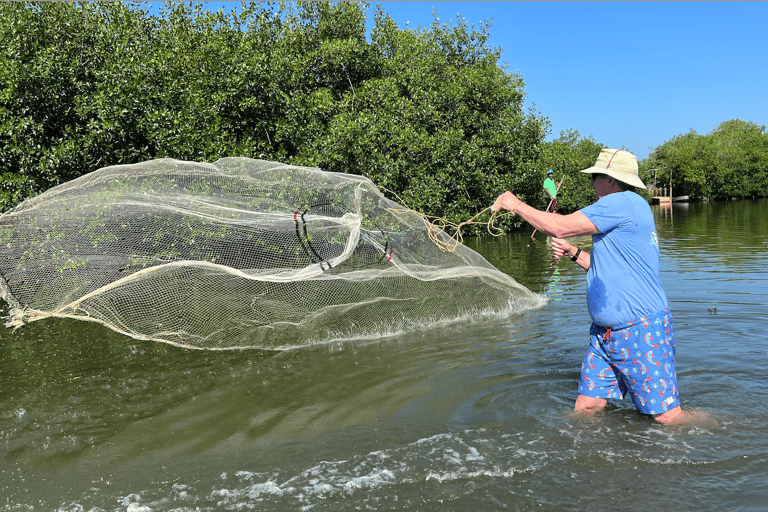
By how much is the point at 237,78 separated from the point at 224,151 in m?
2.37

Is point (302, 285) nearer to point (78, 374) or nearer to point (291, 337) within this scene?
point (291, 337)

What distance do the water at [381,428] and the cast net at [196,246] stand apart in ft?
2.55

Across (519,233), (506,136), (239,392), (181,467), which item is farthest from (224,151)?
(519,233)

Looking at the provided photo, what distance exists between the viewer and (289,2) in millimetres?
23406

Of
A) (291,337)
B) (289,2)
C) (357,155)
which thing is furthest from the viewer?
(289,2)

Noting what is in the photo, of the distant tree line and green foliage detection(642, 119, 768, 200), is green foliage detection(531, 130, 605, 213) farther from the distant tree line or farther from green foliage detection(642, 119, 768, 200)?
green foliage detection(642, 119, 768, 200)

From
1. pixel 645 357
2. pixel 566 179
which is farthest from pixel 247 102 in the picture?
pixel 566 179

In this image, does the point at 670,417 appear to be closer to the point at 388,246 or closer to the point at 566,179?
the point at 388,246

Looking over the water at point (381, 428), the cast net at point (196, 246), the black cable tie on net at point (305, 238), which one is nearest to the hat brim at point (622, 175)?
the water at point (381, 428)

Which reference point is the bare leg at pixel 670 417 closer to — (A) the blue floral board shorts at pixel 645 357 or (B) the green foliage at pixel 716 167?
(A) the blue floral board shorts at pixel 645 357

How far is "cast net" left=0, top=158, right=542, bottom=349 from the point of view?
620 centimetres

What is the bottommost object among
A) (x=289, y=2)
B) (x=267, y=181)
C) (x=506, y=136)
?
(x=267, y=181)

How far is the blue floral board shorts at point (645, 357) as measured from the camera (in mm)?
3938

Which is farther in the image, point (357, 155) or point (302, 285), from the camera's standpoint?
point (357, 155)
